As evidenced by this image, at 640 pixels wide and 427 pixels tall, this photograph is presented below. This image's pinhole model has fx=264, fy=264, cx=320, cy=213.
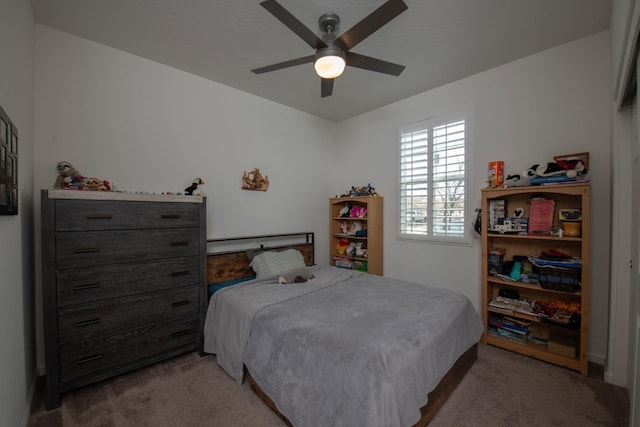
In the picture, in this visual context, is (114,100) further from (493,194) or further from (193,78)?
(493,194)

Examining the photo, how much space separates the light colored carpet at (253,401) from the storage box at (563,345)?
137mm

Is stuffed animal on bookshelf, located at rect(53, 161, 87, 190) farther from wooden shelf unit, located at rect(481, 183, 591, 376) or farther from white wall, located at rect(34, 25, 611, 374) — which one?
wooden shelf unit, located at rect(481, 183, 591, 376)

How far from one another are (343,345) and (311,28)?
2.33m

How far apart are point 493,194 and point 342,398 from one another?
2312 mm

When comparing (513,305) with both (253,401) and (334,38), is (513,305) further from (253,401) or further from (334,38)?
(334,38)

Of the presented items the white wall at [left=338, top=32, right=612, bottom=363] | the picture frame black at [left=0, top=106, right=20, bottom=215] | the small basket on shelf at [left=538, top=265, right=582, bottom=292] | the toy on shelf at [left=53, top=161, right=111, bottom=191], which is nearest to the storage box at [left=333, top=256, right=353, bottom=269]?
the white wall at [left=338, top=32, right=612, bottom=363]

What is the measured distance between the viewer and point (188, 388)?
6.58ft

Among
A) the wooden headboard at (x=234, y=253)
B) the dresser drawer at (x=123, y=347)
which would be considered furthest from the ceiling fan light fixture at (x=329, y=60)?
the dresser drawer at (x=123, y=347)

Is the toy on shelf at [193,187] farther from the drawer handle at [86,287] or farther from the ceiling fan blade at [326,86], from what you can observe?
the ceiling fan blade at [326,86]

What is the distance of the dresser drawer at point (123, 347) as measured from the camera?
1866 mm

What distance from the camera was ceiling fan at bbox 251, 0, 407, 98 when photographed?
4.66ft

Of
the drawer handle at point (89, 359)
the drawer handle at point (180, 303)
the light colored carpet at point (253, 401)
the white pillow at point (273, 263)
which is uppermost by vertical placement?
the white pillow at point (273, 263)

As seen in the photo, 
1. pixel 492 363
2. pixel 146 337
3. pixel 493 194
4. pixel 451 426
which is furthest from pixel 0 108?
pixel 492 363

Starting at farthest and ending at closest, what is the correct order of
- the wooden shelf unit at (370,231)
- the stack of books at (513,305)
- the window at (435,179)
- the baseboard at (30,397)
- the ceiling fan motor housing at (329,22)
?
1. the wooden shelf unit at (370,231)
2. the window at (435,179)
3. the stack of books at (513,305)
4. the ceiling fan motor housing at (329,22)
5. the baseboard at (30,397)
